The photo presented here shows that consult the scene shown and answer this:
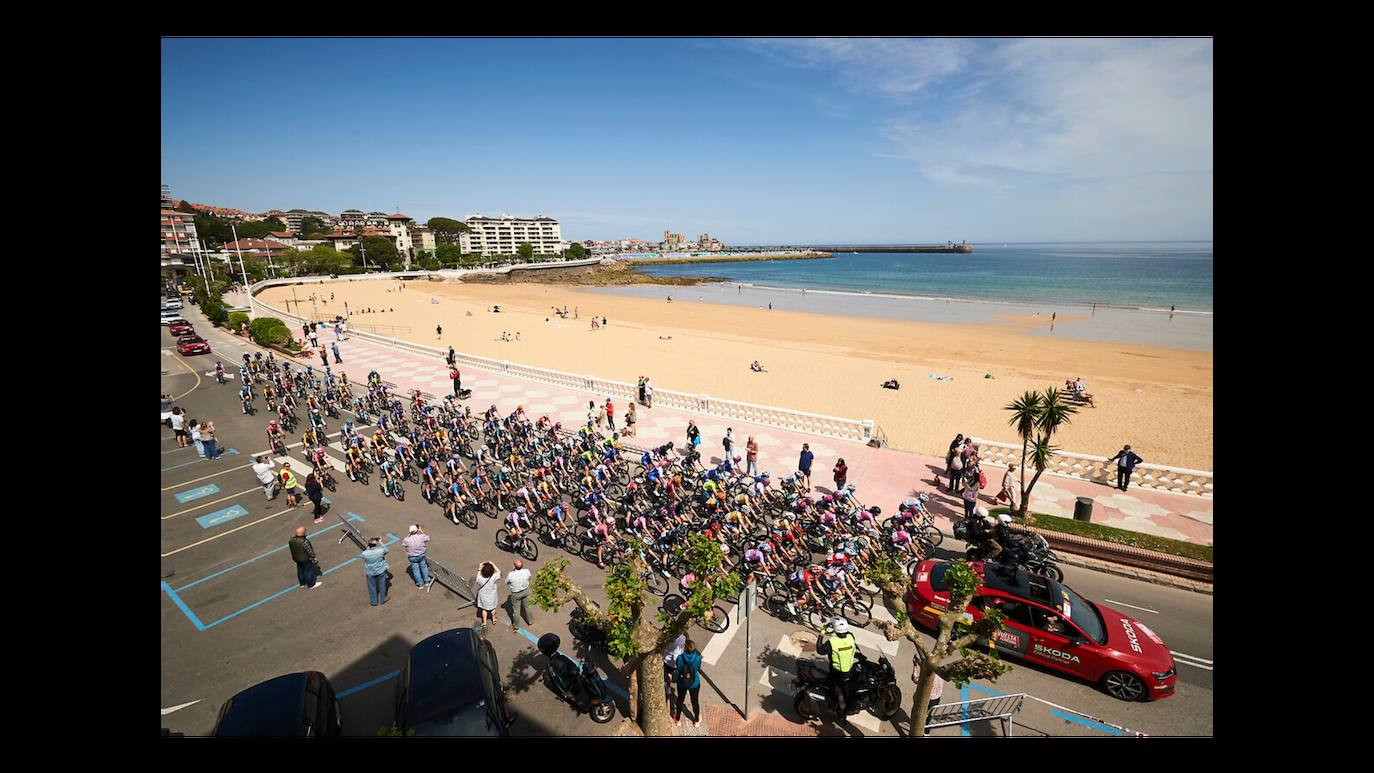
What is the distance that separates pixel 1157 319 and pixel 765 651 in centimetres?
6763

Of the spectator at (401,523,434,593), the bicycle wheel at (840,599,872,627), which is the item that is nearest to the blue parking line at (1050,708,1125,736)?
the bicycle wheel at (840,599,872,627)

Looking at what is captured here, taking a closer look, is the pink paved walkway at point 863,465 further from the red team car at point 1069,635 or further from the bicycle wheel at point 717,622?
the bicycle wheel at point 717,622

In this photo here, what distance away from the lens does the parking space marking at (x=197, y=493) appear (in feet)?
50.6

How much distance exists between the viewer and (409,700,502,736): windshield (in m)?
6.77

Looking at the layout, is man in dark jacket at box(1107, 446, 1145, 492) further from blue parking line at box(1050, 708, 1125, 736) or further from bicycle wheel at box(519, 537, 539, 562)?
bicycle wheel at box(519, 537, 539, 562)

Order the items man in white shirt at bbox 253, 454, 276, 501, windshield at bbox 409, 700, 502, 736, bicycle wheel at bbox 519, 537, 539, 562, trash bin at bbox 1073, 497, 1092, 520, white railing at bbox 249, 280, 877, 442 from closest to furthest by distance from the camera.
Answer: windshield at bbox 409, 700, 502, 736, bicycle wheel at bbox 519, 537, 539, 562, trash bin at bbox 1073, 497, 1092, 520, man in white shirt at bbox 253, 454, 276, 501, white railing at bbox 249, 280, 877, 442

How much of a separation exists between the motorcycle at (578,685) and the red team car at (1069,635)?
20.0 feet

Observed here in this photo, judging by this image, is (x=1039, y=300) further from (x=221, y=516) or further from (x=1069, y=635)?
(x=221, y=516)

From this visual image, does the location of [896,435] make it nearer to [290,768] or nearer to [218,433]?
[290,768]

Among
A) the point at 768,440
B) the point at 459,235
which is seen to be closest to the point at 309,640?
the point at 768,440

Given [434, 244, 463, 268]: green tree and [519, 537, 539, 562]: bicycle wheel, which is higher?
[434, 244, 463, 268]: green tree

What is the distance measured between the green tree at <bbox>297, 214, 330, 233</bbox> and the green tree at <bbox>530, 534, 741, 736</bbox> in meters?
209
